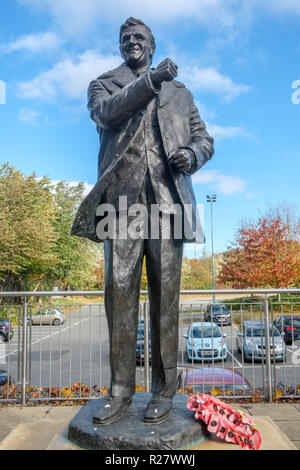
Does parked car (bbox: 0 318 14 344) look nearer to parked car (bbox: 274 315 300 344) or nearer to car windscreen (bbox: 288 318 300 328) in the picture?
parked car (bbox: 274 315 300 344)

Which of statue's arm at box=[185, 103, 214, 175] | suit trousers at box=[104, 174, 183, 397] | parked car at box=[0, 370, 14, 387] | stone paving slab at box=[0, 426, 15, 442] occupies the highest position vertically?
statue's arm at box=[185, 103, 214, 175]

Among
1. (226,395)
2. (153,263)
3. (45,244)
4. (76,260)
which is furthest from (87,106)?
(76,260)

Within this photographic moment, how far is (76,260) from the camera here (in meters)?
32.6

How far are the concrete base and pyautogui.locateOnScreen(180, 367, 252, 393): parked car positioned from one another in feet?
10.7

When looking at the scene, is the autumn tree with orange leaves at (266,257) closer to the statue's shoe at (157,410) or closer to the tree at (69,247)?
the tree at (69,247)

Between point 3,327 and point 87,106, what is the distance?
4271 millimetres

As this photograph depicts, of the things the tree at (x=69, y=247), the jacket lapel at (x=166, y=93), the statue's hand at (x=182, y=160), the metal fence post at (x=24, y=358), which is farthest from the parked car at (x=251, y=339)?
the tree at (x=69, y=247)

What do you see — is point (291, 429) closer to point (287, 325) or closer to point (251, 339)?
point (251, 339)

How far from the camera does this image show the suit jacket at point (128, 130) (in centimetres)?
265

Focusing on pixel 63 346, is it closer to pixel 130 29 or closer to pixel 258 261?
pixel 130 29

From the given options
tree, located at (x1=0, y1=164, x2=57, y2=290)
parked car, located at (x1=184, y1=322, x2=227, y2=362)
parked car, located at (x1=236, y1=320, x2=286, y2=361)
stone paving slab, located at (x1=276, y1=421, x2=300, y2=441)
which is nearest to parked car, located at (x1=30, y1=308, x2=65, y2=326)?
parked car, located at (x1=184, y1=322, x2=227, y2=362)

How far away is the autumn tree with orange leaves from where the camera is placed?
2573cm

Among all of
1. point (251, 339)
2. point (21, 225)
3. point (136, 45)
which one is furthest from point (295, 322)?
point (21, 225)

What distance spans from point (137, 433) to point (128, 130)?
1890 mm
